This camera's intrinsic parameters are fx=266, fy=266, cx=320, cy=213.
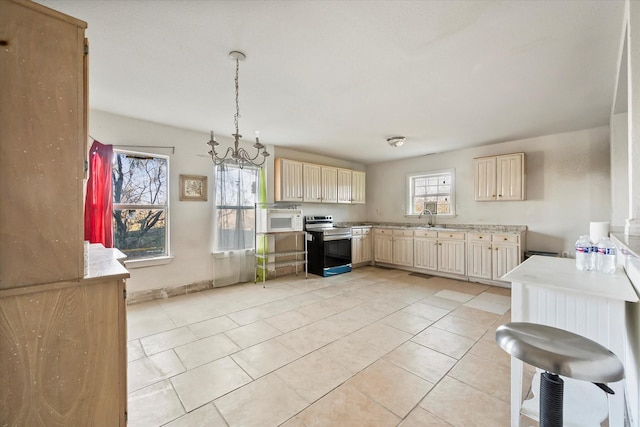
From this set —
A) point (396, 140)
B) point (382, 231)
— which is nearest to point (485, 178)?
point (396, 140)

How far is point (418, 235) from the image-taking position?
5293 millimetres

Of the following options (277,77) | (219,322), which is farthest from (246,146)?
(219,322)

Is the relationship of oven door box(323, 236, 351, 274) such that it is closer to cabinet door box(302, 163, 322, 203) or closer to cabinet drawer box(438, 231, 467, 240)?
cabinet door box(302, 163, 322, 203)

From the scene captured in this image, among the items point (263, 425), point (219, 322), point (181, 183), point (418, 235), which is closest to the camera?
point (263, 425)

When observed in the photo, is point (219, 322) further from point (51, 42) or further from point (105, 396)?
point (51, 42)

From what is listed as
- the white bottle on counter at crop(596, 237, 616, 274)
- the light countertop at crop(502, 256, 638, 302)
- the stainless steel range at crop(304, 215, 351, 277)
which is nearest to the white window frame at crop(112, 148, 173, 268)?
the stainless steel range at crop(304, 215, 351, 277)

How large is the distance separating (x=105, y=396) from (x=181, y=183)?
3166mm

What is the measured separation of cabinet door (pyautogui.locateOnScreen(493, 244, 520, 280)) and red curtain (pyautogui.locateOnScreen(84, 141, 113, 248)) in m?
5.54

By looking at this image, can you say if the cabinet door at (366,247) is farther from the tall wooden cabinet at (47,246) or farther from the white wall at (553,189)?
the tall wooden cabinet at (47,246)

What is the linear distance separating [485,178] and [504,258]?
1421mm

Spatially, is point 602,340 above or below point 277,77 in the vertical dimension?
below

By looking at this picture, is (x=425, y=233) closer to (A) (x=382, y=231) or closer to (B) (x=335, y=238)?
(A) (x=382, y=231)

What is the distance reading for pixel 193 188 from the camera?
4.02 meters

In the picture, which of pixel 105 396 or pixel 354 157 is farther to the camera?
pixel 354 157
